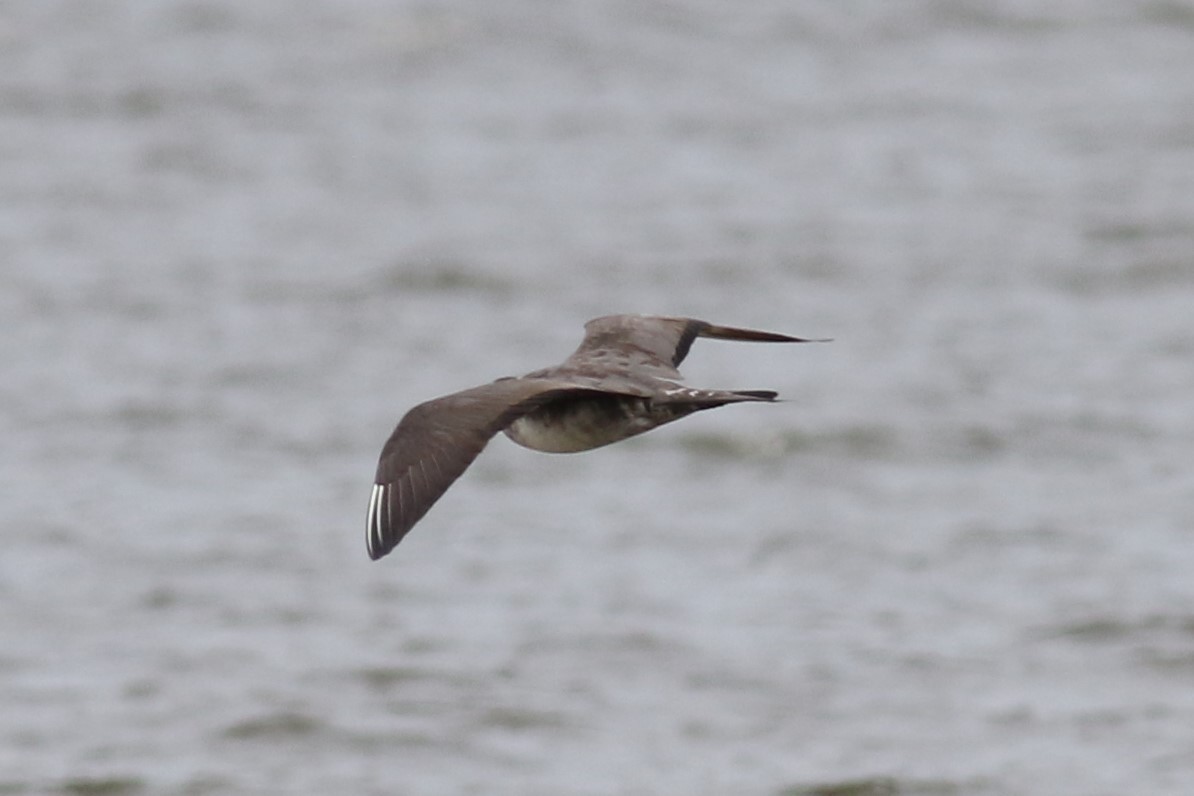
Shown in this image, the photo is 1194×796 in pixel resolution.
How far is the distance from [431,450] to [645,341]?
1445mm

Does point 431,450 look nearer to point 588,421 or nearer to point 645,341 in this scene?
point 588,421

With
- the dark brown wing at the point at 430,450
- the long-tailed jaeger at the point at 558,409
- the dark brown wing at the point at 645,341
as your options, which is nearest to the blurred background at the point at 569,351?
the dark brown wing at the point at 645,341

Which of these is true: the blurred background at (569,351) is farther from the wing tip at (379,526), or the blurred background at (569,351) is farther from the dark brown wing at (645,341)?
the wing tip at (379,526)

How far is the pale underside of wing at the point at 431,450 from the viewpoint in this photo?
6.41m

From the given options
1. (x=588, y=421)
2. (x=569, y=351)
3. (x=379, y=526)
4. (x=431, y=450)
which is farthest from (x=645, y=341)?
(x=569, y=351)

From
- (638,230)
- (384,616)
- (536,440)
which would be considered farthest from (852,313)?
(536,440)

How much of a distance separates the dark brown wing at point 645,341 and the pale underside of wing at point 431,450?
2.46ft

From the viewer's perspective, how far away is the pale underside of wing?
641cm

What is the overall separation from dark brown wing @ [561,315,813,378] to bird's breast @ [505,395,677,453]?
0.88 ft

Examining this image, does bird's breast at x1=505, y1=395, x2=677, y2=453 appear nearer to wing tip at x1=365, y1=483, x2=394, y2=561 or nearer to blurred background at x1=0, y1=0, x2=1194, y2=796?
wing tip at x1=365, y1=483, x2=394, y2=561

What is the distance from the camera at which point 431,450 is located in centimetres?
651

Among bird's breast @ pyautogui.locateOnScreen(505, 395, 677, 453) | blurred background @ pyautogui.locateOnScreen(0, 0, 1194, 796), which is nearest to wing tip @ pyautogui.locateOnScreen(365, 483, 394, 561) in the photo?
bird's breast @ pyautogui.locateOnScreen(505, 395, 677, 453)

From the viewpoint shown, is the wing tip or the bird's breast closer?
the wing tip

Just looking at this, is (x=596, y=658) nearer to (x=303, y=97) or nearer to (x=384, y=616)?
(x=384, y=616)
